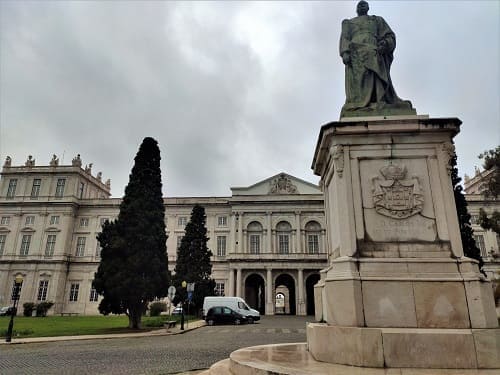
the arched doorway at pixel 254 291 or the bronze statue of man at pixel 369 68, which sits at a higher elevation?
the bronze statue of man at pixel 369 68

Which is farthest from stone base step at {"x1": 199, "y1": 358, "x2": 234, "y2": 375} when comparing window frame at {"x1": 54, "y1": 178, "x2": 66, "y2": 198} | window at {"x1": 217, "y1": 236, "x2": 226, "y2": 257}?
window frame at {"x1": 54, "y1": 178, "x2": 66, "y2": 198}

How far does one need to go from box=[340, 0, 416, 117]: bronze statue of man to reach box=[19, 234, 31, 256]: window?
54558 millimetres

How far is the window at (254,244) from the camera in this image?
4791 cm

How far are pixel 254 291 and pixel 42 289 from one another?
94.7 ft

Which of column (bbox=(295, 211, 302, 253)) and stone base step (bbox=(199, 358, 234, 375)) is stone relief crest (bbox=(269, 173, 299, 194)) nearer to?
column (bbox=(295, 211, 302, 253))

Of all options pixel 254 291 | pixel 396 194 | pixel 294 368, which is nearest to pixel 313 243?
pixel 254 291

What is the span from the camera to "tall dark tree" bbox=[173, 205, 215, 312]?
33750mm

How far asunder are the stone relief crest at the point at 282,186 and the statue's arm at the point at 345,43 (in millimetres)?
42418

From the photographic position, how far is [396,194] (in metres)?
5.99

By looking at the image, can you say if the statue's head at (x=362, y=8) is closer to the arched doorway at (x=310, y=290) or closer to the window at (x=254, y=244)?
the arched doorway at (x=310, y=290)

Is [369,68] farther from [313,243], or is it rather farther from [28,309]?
[28,309]

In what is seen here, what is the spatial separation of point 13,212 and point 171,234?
74.5ft

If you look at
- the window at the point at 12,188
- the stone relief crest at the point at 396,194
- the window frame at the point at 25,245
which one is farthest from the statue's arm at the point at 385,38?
the window at the point at 12,188

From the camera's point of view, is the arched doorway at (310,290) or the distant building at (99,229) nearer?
the arched doorway at (310,290)
